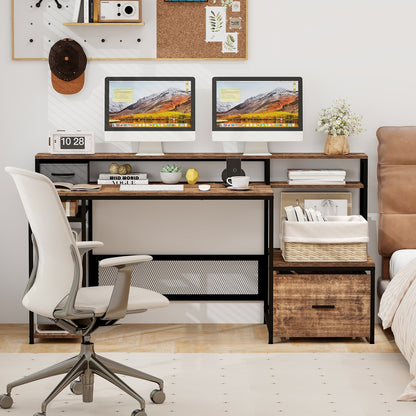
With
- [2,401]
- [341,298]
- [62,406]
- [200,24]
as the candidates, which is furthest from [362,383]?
[200,24]

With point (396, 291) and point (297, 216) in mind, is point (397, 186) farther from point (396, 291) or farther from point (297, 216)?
point (396, 291)

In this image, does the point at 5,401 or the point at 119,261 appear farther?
the point at 5,401

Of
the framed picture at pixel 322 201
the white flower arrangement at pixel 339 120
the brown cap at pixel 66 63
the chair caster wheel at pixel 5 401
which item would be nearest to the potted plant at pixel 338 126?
the white flower arrangement at pixel 339 120

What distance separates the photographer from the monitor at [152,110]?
4594 mm

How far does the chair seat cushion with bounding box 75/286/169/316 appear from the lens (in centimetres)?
326

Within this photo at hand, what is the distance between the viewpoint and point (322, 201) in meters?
4.77

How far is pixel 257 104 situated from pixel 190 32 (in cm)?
58

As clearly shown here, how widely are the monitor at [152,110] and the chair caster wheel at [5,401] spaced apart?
169 cm

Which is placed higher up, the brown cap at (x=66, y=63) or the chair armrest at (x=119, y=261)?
the brown cap at (x=66, y=63)

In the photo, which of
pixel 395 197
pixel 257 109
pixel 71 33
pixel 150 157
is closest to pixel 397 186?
pixel 395 197

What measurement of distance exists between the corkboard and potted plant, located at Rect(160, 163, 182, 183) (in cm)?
66

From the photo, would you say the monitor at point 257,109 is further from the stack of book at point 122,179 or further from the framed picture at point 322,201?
the stack of book at point 122,179

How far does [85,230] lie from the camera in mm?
4426

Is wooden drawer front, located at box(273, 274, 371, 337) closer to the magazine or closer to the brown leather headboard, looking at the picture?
the brown leather headboard
